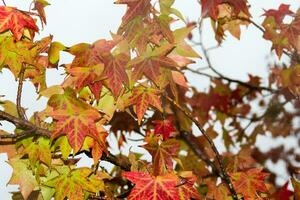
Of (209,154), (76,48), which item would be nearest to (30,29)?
(76,48)

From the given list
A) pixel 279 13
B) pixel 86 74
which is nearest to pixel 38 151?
pixel 86 74

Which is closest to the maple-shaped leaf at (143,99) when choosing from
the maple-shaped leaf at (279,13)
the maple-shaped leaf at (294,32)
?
the maple-shaped leaf at (294,32)

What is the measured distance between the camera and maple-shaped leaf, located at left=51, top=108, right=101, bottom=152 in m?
1.73

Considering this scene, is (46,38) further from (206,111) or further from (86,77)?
(206,111)

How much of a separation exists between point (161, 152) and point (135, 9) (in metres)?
0.61

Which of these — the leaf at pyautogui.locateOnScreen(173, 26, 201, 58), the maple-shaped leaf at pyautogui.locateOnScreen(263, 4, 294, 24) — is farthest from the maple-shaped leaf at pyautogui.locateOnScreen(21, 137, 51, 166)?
the maple-shaped leaf at pyautogui.locateOnScreen(263, 4, 294, 24)

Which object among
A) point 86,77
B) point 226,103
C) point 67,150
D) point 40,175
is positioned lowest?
point 40,175

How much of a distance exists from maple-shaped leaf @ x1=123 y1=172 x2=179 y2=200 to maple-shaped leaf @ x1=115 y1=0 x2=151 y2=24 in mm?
632

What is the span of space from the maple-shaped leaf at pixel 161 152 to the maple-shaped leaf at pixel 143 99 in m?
0.20

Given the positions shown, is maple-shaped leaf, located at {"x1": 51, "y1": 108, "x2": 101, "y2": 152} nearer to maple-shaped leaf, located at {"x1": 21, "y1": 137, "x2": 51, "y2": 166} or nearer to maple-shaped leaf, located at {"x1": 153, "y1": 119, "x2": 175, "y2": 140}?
maple-shaped leaf, located at {"x1": 21, "y1": 137, "x2": 51, "y2": 166}

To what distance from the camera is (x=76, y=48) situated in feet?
6.01

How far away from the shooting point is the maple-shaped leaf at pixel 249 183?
2131 mm

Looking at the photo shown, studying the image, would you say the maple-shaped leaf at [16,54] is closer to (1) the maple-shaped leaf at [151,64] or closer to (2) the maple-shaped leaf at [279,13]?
(1) the maple-shaped leaf at [151,64]

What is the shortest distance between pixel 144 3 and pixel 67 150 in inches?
26.8
